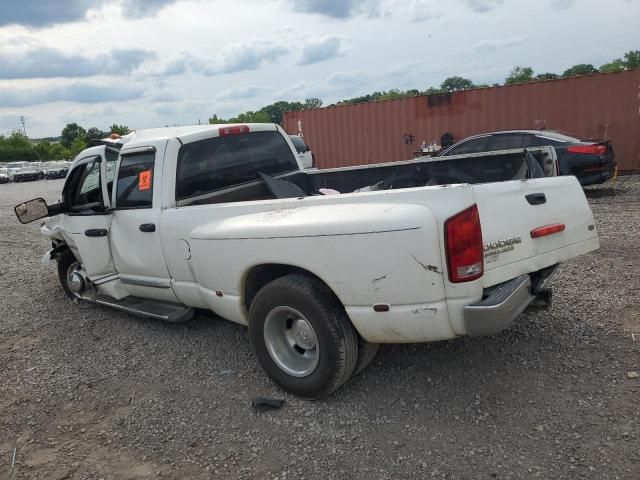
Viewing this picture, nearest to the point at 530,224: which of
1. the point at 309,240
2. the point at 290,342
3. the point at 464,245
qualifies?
the point at 464,245

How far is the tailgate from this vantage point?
9.49ft

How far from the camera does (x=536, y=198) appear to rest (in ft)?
10.5

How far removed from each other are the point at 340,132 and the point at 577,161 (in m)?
8.98

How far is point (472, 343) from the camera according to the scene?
395 centimetres

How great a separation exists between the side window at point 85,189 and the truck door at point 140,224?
0.29 m

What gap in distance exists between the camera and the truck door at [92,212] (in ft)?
15.6

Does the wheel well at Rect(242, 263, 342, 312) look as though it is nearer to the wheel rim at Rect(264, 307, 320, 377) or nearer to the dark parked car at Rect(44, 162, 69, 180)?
the wheel rim at Rect(264, 307, 320, 377)

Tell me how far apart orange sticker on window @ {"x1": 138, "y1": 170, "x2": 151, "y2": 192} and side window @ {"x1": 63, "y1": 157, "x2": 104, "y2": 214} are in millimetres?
584

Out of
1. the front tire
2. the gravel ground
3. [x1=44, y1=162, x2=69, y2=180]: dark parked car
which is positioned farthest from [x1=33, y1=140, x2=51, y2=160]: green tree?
the front tire

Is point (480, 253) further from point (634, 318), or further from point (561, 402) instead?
point (634, 318)

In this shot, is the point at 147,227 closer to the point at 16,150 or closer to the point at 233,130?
the point at 233,130

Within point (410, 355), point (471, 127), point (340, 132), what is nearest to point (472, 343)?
point (410, 355)

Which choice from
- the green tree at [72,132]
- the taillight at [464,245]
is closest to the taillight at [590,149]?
the taillight at [464,245]

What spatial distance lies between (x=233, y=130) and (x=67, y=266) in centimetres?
278
